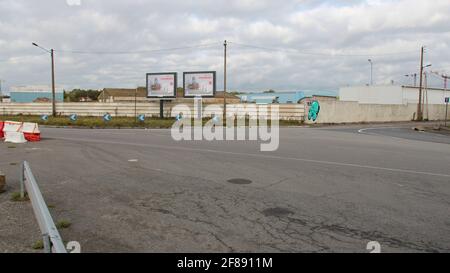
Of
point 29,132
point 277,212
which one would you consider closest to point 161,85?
point 29,132

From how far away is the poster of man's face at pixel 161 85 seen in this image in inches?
1662

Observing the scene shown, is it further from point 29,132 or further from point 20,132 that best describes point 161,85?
point 20,132

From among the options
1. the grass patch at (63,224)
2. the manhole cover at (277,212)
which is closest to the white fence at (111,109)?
the manhole cover at (277,212)

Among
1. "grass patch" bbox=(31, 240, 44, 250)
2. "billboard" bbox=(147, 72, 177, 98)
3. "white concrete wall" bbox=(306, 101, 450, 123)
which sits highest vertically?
"billboard" bbox=(147, 72, 177, 98)

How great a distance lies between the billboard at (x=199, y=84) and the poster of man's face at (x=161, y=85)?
1.63 metres

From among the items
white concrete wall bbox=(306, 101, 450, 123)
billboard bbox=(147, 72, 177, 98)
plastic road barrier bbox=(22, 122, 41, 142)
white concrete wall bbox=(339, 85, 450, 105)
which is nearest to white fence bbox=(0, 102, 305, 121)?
white concrete wall bbox=(306, 101, 450, 123)

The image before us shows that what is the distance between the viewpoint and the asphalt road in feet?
15.8

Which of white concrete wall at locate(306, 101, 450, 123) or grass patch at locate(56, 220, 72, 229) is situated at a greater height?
white concrete wall at locate(306, 101, 450, 123)

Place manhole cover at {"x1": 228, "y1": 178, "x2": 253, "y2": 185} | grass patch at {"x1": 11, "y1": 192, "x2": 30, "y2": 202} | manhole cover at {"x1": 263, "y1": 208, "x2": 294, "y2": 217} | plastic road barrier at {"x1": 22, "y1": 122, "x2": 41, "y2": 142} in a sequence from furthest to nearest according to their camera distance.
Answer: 1. plastic road barrier at {"x1": 22, "y1": 122, "x2": 41, "y2": 142}
2. manhole cover at {"x1": 228, "y1": 178, "x2": 253, "y2": 185}
3. grass patch at {"x1": 11, "y1": 192, "x2": 30, "y2": 202}
4. manhole cover at {"x1": 263, "y1": 208, "x2": 294, "y2": 217}

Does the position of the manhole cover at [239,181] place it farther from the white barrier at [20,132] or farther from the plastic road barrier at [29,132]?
the plastic road barrier at [29,132]

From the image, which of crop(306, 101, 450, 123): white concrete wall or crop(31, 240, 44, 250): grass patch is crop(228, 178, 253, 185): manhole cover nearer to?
crop(31, 240, 44, 250): grass patch

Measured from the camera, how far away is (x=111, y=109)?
49188 mm

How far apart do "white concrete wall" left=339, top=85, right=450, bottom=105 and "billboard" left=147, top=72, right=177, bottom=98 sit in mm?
42610
